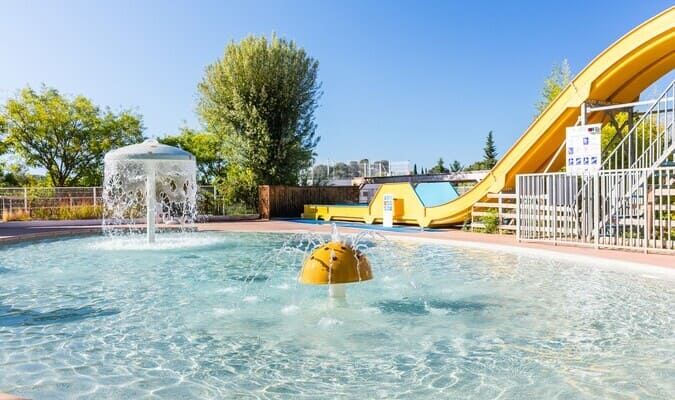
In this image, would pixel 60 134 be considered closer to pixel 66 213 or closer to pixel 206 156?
pixel 206 156

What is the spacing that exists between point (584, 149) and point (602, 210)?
1359 mm

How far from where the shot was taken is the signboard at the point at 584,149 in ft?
37.5

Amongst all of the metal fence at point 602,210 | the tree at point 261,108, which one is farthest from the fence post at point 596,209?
the tree at point 261,108

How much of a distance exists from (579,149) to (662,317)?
20.2 feet

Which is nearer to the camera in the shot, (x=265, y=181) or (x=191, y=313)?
(x=191, y=313)

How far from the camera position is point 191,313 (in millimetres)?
6668

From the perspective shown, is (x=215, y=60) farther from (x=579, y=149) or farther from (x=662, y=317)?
(x=662, y=317)

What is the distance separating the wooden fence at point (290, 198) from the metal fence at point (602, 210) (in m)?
13.4

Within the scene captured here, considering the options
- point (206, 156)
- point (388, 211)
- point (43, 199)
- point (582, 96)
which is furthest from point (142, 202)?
point (582, 96)

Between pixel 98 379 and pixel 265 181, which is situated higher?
pixel 265 181

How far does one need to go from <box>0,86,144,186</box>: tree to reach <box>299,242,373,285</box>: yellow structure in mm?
30959

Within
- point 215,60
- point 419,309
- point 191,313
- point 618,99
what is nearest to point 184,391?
point 191,313

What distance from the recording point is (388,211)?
62.0ft

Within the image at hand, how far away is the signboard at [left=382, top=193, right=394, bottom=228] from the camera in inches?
741
